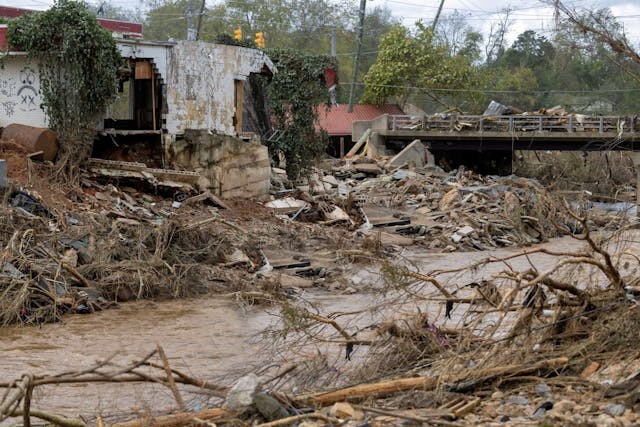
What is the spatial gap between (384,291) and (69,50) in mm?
14366

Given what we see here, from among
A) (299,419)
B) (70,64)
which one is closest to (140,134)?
(70,64)

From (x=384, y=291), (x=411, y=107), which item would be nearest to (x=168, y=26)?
(x=411, y=107)

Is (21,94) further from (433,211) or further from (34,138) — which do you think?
(433,211)

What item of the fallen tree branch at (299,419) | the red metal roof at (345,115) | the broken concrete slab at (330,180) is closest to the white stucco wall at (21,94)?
the broken concrete slab at (330,180)

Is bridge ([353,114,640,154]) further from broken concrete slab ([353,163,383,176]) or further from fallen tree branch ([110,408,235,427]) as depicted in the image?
fallen tree branch ([110,408,235,427])

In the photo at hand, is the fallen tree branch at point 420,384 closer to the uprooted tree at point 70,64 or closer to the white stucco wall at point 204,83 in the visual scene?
the uprooted tree at point 70,64

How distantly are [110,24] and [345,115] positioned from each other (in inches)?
916

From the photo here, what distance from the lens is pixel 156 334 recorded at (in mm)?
13570

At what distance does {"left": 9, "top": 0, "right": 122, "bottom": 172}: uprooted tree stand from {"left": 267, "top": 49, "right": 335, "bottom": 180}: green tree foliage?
724 centimetres

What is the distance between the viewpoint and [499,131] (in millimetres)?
37094

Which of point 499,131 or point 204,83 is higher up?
point 204,83

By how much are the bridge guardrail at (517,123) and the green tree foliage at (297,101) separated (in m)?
10.7

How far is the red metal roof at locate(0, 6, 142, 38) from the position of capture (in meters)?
25.1

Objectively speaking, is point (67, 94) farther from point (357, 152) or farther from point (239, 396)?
point (357, 152)
